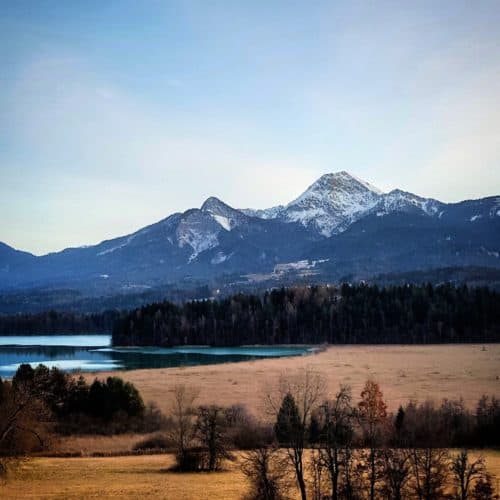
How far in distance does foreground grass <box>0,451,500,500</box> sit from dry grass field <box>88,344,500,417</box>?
66.1 ft

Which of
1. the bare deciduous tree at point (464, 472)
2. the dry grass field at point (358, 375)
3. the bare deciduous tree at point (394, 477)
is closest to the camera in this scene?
the bare deciduous tree at point (464, 472)

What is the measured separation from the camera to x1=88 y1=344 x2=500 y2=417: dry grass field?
A: 75.9 m

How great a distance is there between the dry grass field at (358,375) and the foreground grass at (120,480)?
20.1m

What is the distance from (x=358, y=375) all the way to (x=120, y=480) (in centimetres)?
6050

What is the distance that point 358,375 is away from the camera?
96.2 metres

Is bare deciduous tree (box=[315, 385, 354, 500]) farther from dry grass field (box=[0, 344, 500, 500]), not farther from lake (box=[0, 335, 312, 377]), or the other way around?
lake (box=[0, 335, 312, 377])

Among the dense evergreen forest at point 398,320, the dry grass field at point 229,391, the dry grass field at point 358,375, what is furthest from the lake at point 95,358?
the dense evergreen forest at point 398,320

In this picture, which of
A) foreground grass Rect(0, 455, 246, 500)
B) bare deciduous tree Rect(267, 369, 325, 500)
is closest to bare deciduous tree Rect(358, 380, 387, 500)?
bare deciduous tree Rect(267, 369, 325, 500)

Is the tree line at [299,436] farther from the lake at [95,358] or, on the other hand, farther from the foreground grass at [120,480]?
the lake at [95,358]

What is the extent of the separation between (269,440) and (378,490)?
726 inches

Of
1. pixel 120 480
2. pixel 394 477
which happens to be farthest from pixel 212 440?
pixel 394 477

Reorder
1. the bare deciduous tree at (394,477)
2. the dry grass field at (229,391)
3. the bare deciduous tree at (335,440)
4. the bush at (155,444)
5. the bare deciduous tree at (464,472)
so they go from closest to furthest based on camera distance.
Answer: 1. the bare deciduous tree at (464,472)
2. the bare deciduous tree at (394,477)
3. the bare deciduous tree at (335,440)
4. the dry grass field at (229,391)
5. the bush at (155,444)

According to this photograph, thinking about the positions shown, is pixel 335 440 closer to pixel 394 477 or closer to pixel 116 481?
pixel 394 477

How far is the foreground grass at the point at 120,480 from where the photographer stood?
3741cm
